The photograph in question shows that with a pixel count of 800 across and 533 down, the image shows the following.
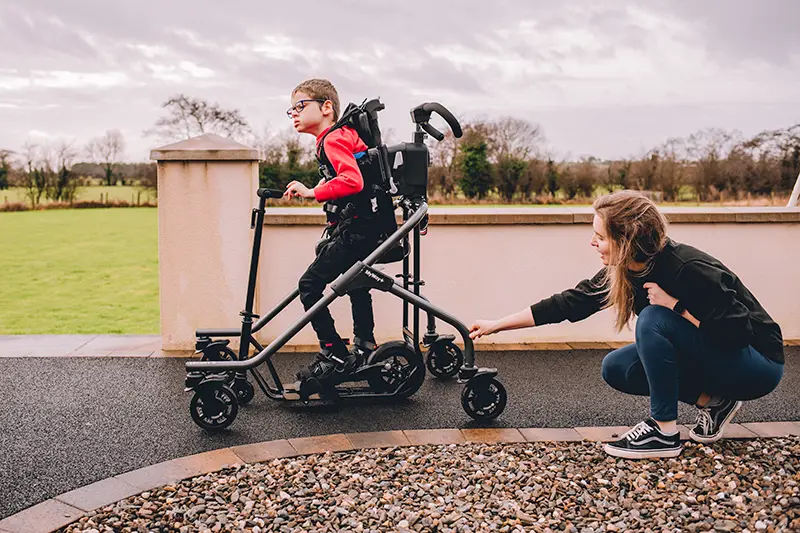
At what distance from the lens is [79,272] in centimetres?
1638

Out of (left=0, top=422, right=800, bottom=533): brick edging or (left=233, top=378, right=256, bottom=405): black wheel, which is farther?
(left=233, top=378, right=256, bottom=405): black wheel

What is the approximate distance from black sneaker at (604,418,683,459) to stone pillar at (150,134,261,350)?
316 centimetres

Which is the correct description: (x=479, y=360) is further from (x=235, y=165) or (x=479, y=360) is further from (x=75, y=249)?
(x=75, y=249)

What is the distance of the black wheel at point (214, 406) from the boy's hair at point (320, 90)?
61.8 inches

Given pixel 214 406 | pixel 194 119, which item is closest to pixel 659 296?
pixel 214 406

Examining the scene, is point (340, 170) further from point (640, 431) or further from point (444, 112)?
point (640, 431)

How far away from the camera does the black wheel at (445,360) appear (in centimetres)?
536

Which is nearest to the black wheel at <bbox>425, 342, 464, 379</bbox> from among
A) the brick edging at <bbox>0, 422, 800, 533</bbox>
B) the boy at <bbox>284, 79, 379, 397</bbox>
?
the boy at <bbox>284, 79, 379, 397</bbox>

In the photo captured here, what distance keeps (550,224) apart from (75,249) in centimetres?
1611

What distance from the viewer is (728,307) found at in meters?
3.49

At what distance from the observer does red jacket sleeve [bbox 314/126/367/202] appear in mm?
4320

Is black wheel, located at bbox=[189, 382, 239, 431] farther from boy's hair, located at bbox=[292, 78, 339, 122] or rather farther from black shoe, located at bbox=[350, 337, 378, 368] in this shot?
boy's hair, located at bbox=[292, 78, 339, 122]

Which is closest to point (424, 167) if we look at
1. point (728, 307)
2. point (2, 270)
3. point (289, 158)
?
point (728, 307)

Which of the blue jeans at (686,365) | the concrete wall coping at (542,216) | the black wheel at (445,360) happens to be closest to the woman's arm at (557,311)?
the blue jeans at (686,365)
